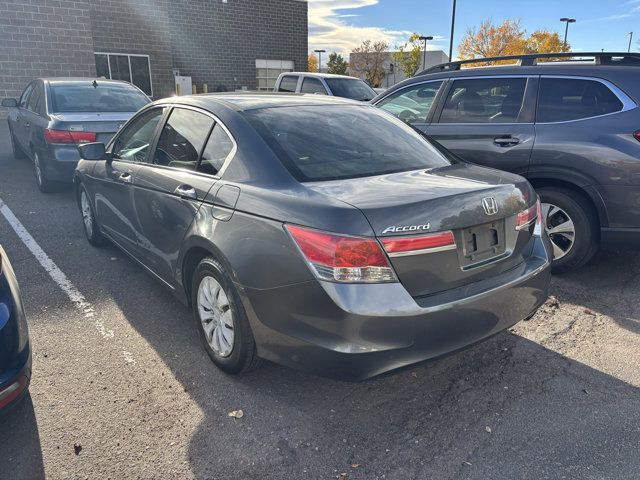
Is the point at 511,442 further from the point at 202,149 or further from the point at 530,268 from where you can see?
the point at 202,149

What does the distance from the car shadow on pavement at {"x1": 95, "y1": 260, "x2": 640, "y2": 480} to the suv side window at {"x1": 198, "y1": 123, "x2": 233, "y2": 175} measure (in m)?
1.22

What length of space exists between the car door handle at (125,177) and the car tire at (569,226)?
3.48m

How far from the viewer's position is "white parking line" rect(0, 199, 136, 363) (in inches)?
143

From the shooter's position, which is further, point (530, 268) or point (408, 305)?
point (530, 268)

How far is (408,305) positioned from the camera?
7.58ft

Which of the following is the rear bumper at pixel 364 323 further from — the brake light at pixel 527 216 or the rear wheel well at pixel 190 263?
the rear wheel well at pixel 190 263

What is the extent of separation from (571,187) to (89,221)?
468cm

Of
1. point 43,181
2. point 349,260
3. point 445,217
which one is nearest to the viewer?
point 349,260

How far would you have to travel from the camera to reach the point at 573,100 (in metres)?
4.43

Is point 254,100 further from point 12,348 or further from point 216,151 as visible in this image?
point 12,348

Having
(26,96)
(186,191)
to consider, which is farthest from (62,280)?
(26,96)

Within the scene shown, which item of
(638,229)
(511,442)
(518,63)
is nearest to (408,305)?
(511,442)

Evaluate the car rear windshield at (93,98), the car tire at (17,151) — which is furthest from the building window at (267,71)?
the car rear windshield at (93,98)

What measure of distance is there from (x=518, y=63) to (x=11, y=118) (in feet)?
30.4
